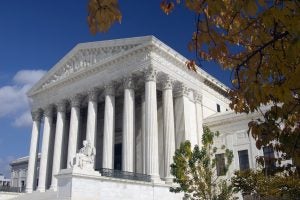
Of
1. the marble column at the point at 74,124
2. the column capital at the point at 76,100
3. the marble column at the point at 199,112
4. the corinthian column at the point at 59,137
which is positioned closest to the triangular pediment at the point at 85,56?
the column capital at the point at 76,100

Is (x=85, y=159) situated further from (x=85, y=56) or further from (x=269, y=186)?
(x=85, y=56)

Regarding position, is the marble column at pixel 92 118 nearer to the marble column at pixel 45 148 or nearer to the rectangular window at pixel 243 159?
the marble column at pixel 45 148

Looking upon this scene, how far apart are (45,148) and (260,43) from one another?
131 feet

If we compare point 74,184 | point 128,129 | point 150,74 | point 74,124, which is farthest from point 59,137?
point 74,184

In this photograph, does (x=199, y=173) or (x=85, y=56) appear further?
(x=85, y=56)

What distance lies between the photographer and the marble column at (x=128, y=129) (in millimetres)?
32312

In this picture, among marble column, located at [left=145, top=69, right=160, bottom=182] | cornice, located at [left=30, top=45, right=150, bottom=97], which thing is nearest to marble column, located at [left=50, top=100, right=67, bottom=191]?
cornice, located at [left=30, top=45, right=150, bottom=97]

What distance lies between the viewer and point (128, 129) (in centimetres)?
3331

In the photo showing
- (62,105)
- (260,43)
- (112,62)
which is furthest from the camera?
(62,105)

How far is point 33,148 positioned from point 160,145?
1681 cm

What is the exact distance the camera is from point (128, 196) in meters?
27.4

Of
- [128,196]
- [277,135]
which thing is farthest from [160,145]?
[277,135]

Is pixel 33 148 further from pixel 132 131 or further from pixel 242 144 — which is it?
pixel 242 144

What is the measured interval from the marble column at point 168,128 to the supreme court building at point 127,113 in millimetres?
90
